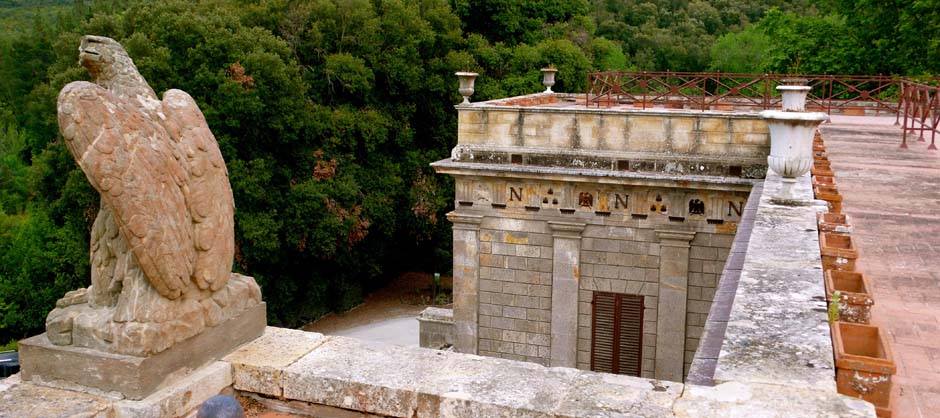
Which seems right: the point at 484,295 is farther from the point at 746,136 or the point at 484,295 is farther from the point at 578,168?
the point at 746,136

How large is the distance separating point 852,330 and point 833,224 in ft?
7.72

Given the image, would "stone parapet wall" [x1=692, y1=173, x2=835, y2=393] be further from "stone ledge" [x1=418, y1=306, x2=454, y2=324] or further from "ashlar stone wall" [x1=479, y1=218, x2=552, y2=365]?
"stone ledge" [x1=418, y1=306, x2=454, y2=324]

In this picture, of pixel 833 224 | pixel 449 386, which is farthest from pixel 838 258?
pixel 449 386

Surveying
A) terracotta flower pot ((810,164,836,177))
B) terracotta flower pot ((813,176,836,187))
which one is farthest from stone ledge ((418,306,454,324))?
terracotta flower pot ((813,176,836,187))

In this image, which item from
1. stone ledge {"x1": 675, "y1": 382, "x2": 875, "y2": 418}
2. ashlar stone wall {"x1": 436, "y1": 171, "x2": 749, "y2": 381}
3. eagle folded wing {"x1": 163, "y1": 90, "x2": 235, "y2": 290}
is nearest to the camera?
stone ledge {"x1": 675, "y1": 382, "x2": 875, "y2": 418}

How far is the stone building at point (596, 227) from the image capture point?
13070 millimetres

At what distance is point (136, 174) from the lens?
A: 4344 millimetres

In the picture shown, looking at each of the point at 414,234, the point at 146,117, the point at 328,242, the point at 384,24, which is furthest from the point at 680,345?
the point at 384,24

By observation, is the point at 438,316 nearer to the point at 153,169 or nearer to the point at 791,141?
the point at 791,141

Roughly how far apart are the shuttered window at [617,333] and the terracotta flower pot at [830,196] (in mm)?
5970

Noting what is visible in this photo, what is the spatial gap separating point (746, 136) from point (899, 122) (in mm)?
8037

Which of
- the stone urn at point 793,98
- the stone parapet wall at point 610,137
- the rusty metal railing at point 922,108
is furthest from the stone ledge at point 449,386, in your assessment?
the rusty metal railing at point 922,108

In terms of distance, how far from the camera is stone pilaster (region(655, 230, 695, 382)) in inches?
527

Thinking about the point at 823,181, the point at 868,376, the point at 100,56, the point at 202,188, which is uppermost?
the point at 100,56
